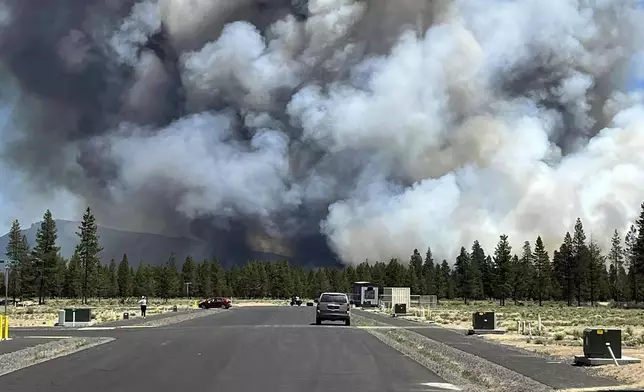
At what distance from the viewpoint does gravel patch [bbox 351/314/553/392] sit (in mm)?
17703

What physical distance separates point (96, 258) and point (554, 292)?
99.9m

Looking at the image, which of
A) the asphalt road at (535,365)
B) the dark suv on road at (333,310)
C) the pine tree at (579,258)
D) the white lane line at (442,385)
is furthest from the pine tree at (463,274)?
the white lane line at (442,385)

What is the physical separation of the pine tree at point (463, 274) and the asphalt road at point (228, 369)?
149543mm

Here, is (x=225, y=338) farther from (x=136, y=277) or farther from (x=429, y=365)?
(x=136, y=277)

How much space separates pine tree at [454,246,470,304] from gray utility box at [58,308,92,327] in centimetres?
13084

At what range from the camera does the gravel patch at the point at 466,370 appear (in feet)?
58.1

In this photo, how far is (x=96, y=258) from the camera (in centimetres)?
12775

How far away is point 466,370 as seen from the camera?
2138cm

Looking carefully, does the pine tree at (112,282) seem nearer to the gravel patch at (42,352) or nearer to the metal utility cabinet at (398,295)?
the metal utility cabinet at (398,295)

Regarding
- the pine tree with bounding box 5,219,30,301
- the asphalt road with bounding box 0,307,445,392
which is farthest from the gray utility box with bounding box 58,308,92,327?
the pine tree with bounding box 5,219,30,301

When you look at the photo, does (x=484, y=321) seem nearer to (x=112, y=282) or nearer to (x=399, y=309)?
(x=399, y=309)

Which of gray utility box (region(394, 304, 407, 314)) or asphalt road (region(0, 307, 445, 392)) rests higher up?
asphalt road (region(0, 307, 445, 392))

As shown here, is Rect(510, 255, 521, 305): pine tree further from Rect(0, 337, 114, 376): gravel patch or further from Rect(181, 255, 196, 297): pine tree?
Rect(0, 337, 114, 376): gravel patch

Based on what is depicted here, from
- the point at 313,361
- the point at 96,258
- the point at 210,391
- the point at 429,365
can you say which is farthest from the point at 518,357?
the point at 96,258
